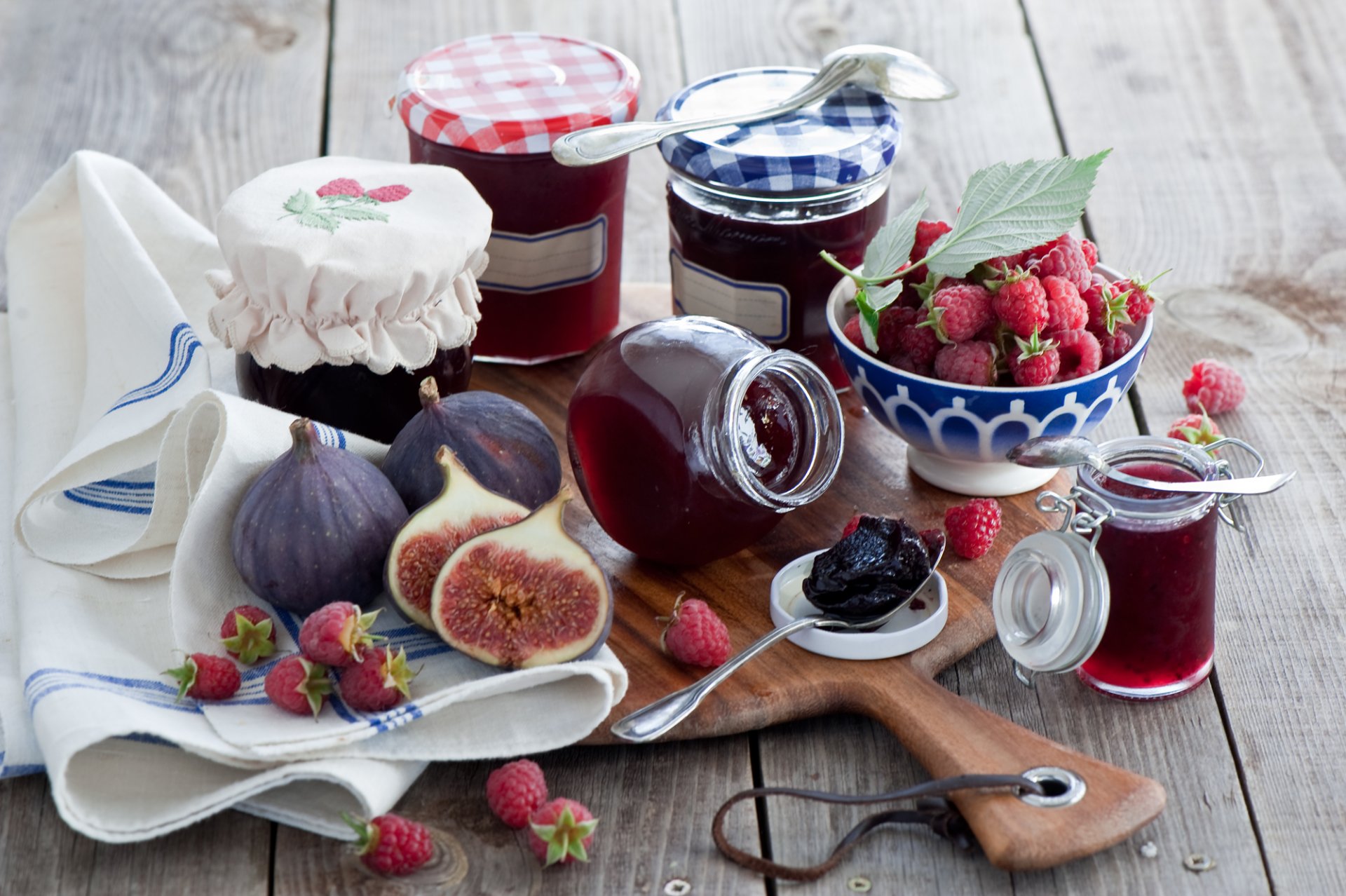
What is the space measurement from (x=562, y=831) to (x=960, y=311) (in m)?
0.76

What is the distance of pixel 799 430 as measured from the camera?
176 cm

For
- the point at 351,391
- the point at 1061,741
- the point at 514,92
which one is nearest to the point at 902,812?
the point at 1061,741

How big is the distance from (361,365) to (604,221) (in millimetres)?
457

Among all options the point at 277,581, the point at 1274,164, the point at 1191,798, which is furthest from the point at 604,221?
the point at 1274,164

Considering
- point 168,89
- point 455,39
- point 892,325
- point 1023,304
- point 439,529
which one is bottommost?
point 168,89

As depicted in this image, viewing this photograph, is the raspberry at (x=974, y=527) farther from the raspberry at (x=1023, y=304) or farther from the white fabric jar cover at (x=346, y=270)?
Answer: the white fabric jar cover at (x=346, y=270)

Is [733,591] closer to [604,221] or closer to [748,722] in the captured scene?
[748,722]

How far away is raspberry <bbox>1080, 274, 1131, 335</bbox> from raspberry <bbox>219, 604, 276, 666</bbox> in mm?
1001

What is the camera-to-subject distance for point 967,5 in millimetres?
3381

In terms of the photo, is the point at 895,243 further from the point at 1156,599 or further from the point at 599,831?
the point at 599,831

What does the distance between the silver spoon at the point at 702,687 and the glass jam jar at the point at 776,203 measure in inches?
19.3

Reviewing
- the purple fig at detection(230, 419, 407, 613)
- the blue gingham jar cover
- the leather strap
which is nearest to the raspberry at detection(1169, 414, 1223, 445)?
the blue gingham jar cover

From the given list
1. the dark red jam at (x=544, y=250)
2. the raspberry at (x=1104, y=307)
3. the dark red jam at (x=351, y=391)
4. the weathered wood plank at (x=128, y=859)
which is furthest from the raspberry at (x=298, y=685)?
the raspberry at (x=1104, y=307)

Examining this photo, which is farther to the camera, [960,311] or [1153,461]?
[960,311]
